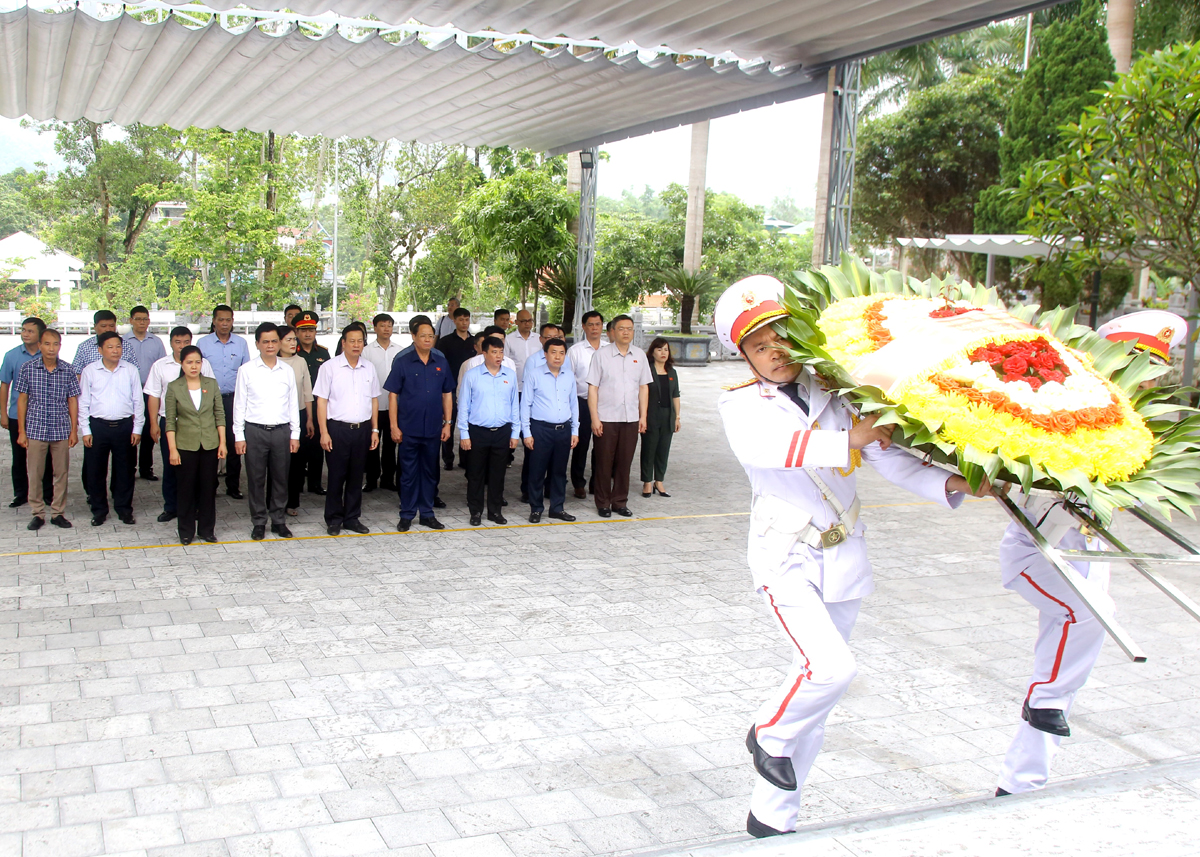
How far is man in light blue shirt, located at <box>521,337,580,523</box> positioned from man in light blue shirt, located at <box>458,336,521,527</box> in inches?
7.8

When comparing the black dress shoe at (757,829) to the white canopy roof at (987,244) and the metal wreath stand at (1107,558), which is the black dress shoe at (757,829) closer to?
the metal wreath stand at (1107,558)

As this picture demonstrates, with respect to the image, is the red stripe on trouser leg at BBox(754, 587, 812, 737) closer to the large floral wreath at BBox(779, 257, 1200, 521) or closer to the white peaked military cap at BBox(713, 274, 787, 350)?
the large floral wreath at BBox(779, 257, 1200, 521)

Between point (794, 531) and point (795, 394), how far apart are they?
0.50 metres

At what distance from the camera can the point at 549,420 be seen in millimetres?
8789

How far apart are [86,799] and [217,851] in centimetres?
71

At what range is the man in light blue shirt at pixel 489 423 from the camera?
840 centimetres

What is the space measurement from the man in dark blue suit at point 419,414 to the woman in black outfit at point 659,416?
6.76ft

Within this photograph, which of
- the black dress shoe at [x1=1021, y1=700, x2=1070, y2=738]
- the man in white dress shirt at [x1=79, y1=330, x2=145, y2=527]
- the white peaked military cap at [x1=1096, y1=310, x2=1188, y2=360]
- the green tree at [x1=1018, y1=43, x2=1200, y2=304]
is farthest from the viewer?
the green tree at [x1=1018, y1=43, x2=1200, y2=304]

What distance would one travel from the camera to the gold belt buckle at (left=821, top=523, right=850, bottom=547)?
352 cm

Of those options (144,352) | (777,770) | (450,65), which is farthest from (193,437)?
(777,770)

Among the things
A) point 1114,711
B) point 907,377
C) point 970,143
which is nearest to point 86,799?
point 907,377

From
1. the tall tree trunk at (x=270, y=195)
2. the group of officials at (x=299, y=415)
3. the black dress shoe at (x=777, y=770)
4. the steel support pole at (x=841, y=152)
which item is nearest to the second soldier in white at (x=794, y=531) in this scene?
the black dress shoe at (x=777, y=770)

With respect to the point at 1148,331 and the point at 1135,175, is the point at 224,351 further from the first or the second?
the point at 1135,175

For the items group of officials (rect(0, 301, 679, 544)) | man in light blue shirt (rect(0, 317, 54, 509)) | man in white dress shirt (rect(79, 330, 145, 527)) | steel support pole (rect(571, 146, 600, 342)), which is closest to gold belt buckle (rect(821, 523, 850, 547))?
group of officials (rect(0, 301, 679, 544))
